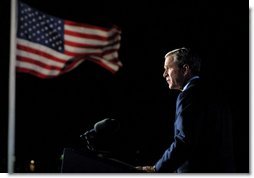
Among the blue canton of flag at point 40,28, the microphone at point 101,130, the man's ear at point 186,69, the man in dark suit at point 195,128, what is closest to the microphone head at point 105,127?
the microphone at point 101,130

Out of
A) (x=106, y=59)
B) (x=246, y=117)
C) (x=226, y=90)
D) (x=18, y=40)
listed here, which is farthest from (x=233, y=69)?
(x=18, y=40)

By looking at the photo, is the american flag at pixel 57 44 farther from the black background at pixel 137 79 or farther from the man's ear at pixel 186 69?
the man's ear at pixel 186 69

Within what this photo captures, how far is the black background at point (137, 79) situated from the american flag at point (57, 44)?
4 cm

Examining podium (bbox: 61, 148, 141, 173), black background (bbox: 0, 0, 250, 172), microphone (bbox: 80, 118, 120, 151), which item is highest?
black background (bbox: 0, 0, 250, 172)

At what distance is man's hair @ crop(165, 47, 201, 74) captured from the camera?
204 cm

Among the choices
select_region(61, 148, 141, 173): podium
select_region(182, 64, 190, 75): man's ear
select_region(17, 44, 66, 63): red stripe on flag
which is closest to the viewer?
select_region(61, 148, 141, 173): podium

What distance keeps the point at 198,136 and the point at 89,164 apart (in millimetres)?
557

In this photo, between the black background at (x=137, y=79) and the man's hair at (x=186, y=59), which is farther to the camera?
the black background at (x=137, y=79)

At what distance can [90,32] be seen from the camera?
7.40 ft

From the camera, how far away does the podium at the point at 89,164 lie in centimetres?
174

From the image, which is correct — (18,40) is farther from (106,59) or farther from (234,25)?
(234,25)

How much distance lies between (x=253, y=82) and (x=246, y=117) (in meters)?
0.22

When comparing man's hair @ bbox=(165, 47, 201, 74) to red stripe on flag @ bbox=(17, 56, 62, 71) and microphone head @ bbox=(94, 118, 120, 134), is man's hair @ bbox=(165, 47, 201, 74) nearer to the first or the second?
microphone head @ bbox=(94, 118, 120, 134)

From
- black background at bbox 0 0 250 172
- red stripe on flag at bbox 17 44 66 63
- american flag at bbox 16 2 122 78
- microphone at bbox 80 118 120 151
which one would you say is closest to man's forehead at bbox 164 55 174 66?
black background at bbox 0 0 250 172
